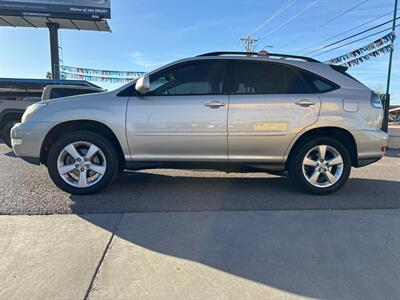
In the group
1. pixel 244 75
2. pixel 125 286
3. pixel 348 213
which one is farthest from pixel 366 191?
pixel 125 286

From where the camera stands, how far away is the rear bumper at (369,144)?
496 cm

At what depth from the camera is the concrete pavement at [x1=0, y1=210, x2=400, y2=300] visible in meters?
2.70

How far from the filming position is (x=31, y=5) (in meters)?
33.5

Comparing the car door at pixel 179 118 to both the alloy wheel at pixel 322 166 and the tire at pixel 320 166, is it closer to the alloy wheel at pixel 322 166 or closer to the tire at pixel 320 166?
the tire at pixel 320 166

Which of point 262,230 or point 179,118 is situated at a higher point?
point 179,118

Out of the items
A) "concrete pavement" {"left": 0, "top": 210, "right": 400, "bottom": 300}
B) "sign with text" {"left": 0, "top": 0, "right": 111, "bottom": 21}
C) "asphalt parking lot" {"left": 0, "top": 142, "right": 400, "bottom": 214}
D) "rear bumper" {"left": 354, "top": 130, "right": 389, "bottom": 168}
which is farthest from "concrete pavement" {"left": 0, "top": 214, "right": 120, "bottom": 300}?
"sign with text" {"left": 0, "top": 0, "right": 111, "bottom": 21}

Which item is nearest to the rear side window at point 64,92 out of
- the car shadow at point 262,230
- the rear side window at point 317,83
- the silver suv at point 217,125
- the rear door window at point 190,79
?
the car shadow at point 262,230

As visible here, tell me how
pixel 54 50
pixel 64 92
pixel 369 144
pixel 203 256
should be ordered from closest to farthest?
pixel 203 256, pixel 369 144, pixel 64 92, pixel 54 50

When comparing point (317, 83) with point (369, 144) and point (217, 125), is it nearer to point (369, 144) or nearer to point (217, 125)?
point (369, 144)

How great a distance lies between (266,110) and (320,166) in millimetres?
1093

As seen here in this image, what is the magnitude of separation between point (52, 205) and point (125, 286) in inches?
86.3

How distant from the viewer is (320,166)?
5047mm

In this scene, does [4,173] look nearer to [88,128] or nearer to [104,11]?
[88,128]

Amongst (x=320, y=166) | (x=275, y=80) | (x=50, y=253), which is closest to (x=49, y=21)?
(x=275, y=80)
